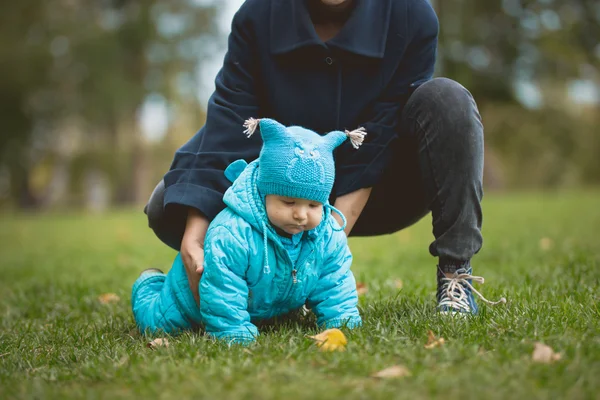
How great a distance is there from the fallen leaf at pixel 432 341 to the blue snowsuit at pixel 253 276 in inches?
13.0

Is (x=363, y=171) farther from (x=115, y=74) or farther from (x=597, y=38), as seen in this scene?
(x=597, y=38)

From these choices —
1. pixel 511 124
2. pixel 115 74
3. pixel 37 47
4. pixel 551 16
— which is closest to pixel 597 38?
pixel 551 16

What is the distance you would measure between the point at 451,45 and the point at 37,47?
13.1 m

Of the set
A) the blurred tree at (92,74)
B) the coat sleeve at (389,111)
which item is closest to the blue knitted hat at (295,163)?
the coat sleeve at (389,111)

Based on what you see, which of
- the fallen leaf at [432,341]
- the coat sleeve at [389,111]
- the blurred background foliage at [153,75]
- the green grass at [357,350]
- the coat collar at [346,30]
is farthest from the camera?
Answer: the blurred background foliage at [153,75]

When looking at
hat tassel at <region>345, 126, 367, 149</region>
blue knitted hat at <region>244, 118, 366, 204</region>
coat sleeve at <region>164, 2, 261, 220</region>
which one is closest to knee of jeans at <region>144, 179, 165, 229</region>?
coat sleeve at <region>164, 2, 261, 220</region>

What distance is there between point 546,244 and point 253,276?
4.03m

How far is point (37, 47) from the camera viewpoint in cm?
1955

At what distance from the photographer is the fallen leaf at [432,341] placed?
7.25ft

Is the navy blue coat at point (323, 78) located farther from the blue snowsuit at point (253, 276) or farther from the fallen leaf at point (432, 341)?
the fallen leaf at point (432, 341)

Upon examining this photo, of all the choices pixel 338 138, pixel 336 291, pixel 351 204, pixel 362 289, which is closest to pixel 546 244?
pixel 362 289

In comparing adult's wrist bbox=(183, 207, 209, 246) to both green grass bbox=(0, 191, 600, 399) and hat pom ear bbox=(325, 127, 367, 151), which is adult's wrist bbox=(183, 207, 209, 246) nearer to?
green grass bbox=(0, 191, 600, 399)

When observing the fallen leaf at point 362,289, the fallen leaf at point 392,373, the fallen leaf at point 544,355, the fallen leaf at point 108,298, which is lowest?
the fallen leaf at point 108,298

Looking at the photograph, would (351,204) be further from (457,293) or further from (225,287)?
(225,287)
